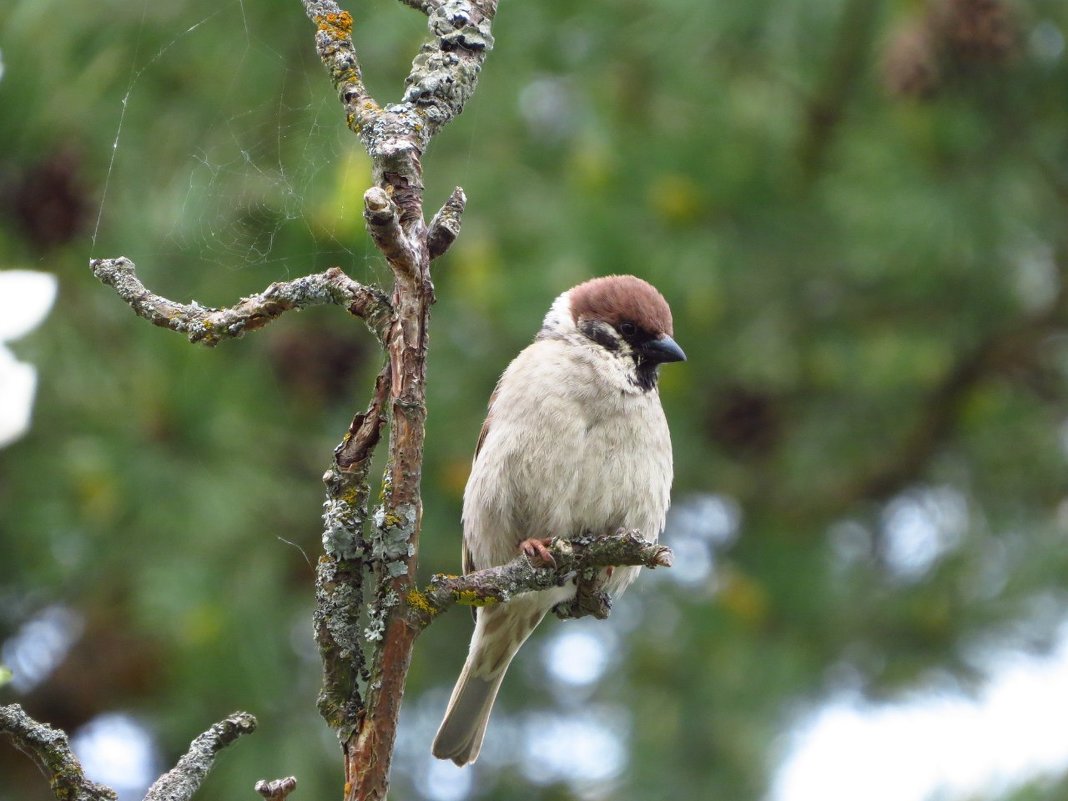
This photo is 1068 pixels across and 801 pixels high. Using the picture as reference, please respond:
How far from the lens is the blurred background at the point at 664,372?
118 inches

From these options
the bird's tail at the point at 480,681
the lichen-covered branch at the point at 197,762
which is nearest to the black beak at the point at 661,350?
the bird's tail at the point at 480,681

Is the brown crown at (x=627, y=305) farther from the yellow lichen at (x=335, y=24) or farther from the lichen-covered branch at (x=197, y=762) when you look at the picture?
the lichen-covered branch at (x=197, y=762)

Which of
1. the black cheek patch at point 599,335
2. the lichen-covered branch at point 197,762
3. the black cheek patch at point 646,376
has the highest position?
the black cheek patch at point 599,335

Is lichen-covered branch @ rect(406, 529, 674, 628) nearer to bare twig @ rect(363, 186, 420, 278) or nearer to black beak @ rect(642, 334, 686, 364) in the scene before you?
bare twig @ rect(363, 186, 420, 278)

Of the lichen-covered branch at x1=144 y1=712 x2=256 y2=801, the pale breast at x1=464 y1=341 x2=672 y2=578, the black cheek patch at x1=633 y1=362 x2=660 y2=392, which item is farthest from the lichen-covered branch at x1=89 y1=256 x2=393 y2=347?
the black cheek patch at x1=633 y1=362 x2=660 y2=392

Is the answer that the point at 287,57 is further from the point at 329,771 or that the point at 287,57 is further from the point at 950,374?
the point at 950,374

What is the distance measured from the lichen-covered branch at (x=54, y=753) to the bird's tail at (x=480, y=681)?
1546 mm

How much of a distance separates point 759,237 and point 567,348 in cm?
127

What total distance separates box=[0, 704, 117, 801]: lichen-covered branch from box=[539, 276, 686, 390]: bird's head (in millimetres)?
1685

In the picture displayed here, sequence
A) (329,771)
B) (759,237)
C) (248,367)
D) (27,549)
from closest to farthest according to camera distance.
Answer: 1. (27,549)
2. (329,771)
3. (248,367)
4. (759,237)

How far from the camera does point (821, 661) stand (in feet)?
12.7

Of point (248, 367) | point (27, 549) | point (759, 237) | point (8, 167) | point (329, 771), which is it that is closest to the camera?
point (8, 167)

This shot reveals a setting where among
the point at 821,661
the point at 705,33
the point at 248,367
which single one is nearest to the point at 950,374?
the point at 821,661

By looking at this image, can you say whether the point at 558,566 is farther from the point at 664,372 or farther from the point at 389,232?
the point at 664,372
